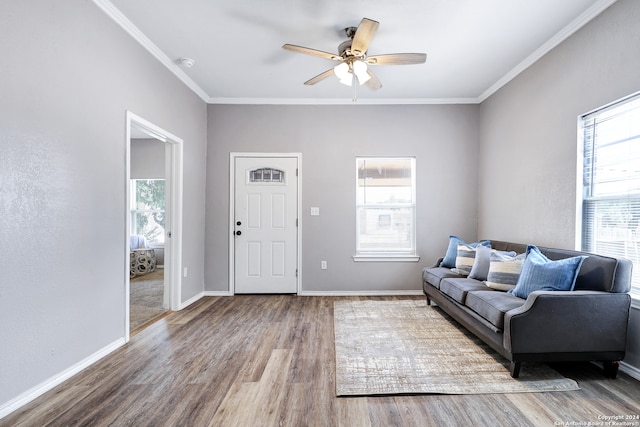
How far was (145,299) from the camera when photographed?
416cm

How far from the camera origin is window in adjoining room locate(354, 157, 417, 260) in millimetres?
4520

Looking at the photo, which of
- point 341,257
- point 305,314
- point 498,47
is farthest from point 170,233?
point 498,47

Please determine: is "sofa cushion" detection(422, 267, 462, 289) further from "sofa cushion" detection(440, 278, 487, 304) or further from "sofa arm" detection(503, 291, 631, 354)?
"sofa arm" detection(503, 291, 631, 354)

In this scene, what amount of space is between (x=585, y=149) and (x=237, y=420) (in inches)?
134

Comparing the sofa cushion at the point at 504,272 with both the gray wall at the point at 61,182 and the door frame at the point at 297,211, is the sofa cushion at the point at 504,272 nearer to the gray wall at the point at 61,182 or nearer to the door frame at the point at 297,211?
the door frame at the point at 297,211

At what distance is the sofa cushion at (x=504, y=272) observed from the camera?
2.71 meters

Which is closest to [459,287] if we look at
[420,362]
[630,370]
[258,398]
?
[420,362]

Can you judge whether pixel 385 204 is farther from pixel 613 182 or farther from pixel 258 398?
pixel 258 398

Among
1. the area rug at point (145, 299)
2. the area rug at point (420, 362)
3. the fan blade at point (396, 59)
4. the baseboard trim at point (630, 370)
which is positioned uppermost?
the fan blade at point (396, 59)

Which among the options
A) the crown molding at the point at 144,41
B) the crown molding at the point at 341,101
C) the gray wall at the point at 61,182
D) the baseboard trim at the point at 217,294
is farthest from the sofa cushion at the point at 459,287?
the crown molding at the point at 144,41

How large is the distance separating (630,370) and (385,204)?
9.61 ft

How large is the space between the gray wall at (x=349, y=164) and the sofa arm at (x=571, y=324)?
2.38 metres

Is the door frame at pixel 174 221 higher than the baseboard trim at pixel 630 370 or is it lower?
higher

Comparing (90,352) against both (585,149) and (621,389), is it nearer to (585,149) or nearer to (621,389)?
(621,389)
